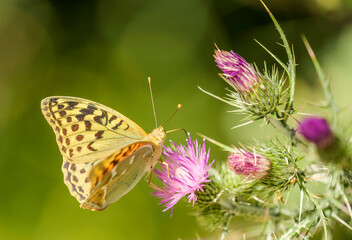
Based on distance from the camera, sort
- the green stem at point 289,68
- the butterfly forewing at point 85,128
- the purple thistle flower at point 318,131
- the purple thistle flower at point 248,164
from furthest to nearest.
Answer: the butterfly forewing at point 85,128 < the purple thistle flower at point 248,164 < the green stem at point 289,68 < the purple thistle flower at point 318,131

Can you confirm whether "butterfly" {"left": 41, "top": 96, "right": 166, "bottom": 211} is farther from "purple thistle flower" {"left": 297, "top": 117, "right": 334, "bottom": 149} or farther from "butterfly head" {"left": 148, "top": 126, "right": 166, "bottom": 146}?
"purple thistle flower" {"left": 297, "top": 117, "right": 334, "bottom": 149}

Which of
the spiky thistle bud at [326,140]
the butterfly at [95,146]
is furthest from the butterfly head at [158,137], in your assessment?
the spiky thistle bud at [326,140]

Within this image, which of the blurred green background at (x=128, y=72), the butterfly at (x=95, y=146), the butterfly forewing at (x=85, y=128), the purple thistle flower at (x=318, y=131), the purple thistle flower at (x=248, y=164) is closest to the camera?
the purple thistle flower at (x=318, y=131)

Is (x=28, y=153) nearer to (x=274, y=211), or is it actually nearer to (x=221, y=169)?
(x=221, y=169)

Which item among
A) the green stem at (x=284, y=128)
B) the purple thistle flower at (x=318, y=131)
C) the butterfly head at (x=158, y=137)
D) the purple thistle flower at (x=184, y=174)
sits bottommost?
the purple thistle flower at (x=184, y=174)

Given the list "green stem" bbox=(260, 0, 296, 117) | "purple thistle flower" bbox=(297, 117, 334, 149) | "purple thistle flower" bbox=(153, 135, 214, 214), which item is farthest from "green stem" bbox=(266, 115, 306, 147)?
"purple thistle flower" bbox=(153, 135, 214, 214)

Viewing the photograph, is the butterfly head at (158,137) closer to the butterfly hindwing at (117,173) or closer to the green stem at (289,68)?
the butterfly hindwing at (117,173)

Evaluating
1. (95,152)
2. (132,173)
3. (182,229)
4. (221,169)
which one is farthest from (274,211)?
(182,229)
